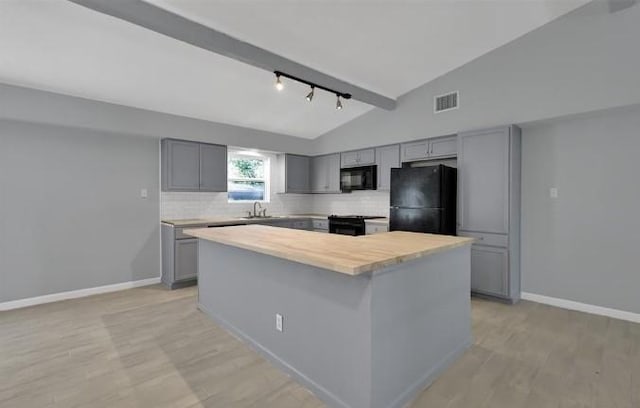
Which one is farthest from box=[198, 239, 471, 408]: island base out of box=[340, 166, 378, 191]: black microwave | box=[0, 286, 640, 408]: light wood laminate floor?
box=[340, 166, 378, 191]: black microwave

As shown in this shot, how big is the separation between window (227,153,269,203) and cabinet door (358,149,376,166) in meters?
1.79

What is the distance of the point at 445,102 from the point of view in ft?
13.7

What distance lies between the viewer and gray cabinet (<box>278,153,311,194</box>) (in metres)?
5.86

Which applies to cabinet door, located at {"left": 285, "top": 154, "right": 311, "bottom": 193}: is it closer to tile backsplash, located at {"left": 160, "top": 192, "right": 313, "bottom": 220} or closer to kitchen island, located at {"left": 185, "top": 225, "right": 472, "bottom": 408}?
tile backsplash, located at {"left": 160, "top": 192, "right": 313, "bottom": 220}

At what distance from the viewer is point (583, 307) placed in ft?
11.2

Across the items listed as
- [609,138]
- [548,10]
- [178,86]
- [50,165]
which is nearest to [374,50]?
[548,10]

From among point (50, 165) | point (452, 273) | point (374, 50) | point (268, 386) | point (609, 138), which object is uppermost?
point (374, 50)

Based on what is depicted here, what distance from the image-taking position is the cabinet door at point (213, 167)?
15.3ft

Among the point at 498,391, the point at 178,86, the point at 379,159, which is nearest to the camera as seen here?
the point at 498,391

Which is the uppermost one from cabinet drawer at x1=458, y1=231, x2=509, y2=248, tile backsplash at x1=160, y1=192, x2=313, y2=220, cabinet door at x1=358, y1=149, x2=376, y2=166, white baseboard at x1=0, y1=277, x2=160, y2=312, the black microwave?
cabinet door at x1=358, y1=149, x2=376, y2=166

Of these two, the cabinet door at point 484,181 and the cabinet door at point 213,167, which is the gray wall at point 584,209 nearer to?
the cabinet door at point 484,181

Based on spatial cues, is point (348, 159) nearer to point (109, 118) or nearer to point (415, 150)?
point (415, 150)

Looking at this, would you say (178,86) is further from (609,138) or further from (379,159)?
(609,138)

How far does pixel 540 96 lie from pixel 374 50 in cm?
187
